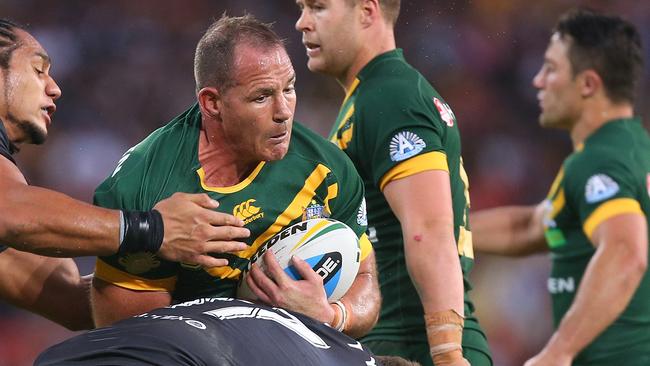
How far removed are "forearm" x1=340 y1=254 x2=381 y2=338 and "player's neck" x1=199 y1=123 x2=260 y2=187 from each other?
0.49 meters

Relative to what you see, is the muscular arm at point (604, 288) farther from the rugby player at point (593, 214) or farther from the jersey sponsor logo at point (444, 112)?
the jersey sponsor logo at point (444, 112)

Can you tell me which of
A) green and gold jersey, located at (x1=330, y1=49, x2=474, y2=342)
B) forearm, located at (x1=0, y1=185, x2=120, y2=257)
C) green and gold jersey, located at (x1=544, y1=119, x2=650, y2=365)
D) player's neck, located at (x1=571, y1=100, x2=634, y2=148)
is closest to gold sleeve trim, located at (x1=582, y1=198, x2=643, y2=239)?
green and gold jersey, located at (x1=544, y1=119, x2=650, y2=365)

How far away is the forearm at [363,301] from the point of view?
3.30 meters

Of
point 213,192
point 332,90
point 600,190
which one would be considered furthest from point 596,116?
point 213,192

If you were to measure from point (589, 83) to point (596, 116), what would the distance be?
0.62ft

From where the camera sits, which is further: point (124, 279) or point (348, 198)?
point (348, 198)

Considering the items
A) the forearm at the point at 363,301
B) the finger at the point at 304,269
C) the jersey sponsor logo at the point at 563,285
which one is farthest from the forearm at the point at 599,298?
the finger at the point at 304,269

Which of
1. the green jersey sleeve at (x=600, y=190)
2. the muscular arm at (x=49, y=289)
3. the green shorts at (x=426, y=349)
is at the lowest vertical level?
the green shorts at (x=426, y=349)

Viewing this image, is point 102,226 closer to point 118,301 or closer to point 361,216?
point 118,301

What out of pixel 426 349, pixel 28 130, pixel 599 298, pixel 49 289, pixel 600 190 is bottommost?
pixel 599 298

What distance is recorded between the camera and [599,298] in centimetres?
504

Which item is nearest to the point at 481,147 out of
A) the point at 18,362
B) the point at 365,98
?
the point at 18,362

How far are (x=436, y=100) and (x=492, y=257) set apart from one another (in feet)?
13.1

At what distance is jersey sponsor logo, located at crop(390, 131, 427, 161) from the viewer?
149 inches
